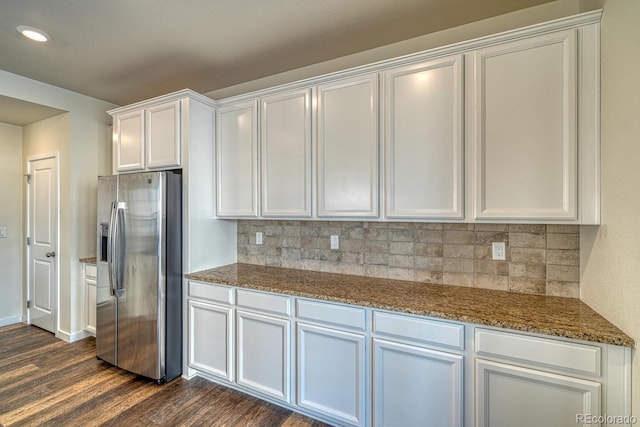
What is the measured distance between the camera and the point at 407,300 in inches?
70.4

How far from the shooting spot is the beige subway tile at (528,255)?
6.22ft

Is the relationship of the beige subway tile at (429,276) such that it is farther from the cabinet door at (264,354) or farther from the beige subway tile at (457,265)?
the cabinet door at (264,354)

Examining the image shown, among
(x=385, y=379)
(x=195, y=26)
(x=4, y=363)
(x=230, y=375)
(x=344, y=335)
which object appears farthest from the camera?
(x=4, y=363)

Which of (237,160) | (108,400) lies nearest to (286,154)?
(237,160)

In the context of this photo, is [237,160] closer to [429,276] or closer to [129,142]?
[129,142]

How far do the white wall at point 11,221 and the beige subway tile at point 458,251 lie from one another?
4.91 meters

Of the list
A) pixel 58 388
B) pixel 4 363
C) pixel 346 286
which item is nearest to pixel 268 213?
pixel 346 286

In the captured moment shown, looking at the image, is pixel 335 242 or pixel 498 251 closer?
pixel 498 251

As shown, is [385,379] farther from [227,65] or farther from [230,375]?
[227,65]

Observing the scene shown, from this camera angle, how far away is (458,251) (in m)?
2.12

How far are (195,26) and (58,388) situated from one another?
9.63 feet

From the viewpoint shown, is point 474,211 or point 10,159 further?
point 10,159

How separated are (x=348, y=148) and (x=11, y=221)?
431cm

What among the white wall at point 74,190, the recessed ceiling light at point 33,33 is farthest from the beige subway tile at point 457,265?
the white wall at point 74,190
